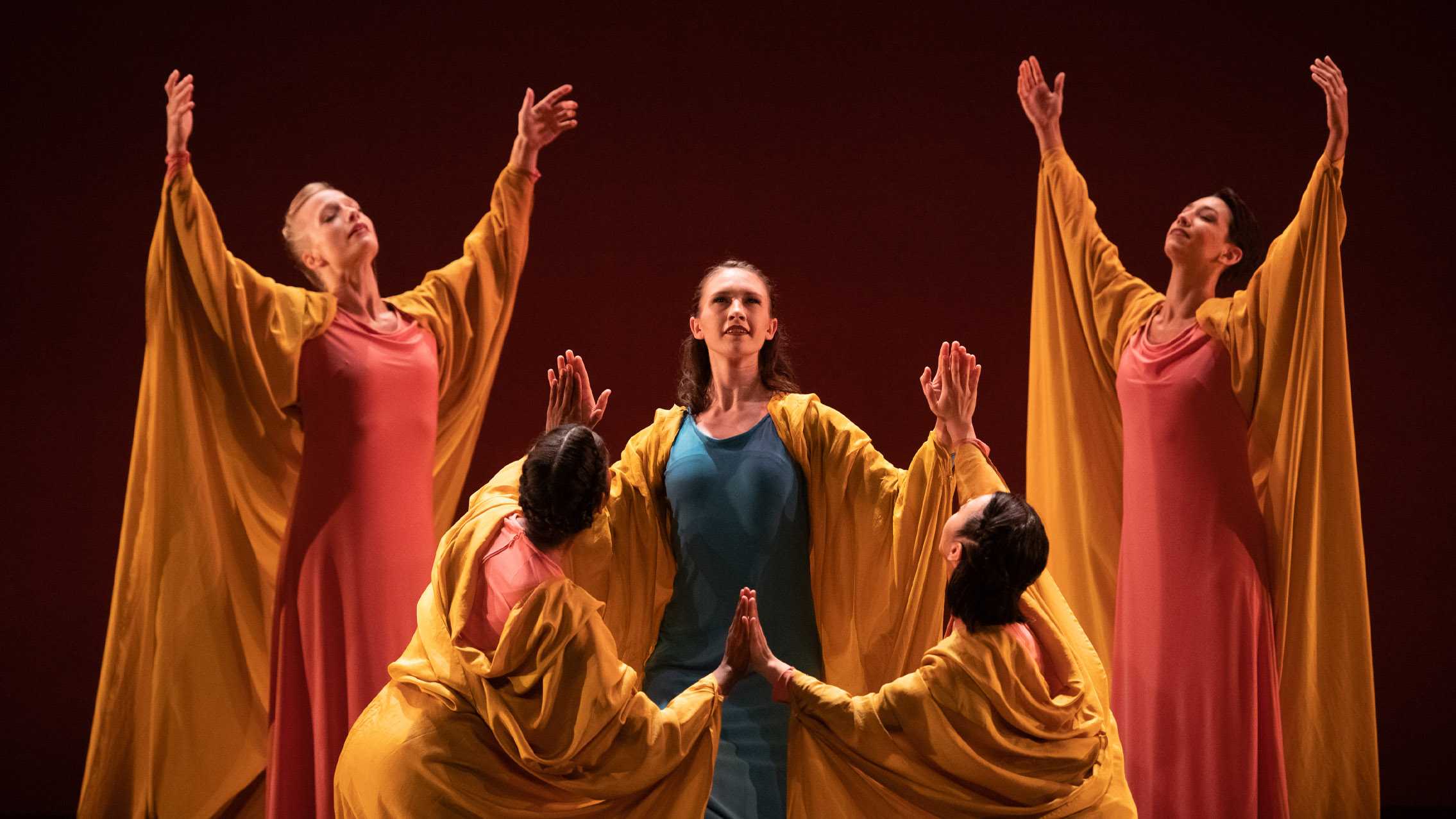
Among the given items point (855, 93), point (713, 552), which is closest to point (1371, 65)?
point (855, 93)

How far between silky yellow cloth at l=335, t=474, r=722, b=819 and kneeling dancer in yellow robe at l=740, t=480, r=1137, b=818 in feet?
0.84

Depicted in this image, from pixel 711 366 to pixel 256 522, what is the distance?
1.21 m

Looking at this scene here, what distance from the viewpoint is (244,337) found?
3082mm

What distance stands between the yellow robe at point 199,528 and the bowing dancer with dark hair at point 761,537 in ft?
2.99

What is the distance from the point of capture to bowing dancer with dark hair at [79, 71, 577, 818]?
9.93ft

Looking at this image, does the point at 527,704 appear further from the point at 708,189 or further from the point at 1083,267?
the point at 708,189

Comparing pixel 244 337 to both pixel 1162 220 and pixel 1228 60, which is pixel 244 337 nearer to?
pixel 1162 220

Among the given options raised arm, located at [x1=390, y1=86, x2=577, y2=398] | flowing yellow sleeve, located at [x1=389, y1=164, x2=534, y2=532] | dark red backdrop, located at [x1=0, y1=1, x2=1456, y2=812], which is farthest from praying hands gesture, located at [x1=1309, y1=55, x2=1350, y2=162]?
flowing yellow sleeve, located at [x1=389, y1=164, x2=534, y2=532]

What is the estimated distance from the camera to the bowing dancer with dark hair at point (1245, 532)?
2.94m

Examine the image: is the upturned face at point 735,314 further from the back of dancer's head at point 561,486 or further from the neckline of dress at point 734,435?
the back of dancer's head at point 561,486

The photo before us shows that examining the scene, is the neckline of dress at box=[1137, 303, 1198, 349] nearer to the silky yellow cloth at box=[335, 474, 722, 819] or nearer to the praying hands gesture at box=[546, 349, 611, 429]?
the praying hands gesture at box=[546, 349, 611, 429]

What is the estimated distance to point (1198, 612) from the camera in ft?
9.85

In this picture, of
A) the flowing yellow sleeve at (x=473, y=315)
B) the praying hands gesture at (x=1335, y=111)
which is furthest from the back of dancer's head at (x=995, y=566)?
the flowing yellow sleeve at (x=473, y=315)

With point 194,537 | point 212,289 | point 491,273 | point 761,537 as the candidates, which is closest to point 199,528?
point 194,537
